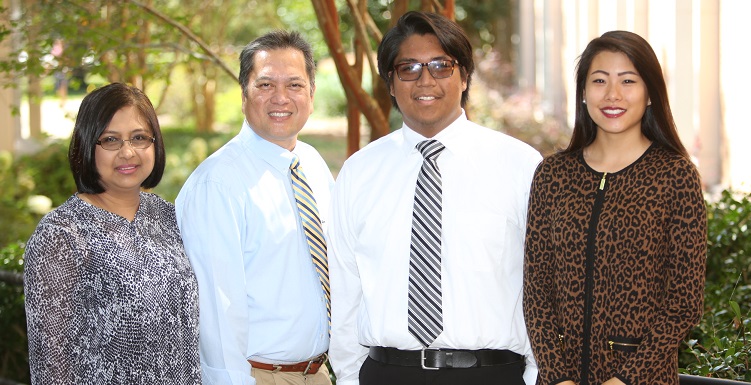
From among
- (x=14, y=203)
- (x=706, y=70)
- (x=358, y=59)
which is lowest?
(x=14, y=203)

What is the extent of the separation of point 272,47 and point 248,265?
0.94 meters

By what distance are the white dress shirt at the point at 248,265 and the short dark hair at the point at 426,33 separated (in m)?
0.62

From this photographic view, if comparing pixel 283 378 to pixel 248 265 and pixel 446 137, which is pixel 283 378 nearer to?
pixel 248 265

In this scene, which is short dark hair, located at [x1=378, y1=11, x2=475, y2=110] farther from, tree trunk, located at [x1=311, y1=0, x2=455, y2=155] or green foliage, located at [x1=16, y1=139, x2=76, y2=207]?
green foliage, located at [x1=16, y1=139, x2=76, y2=207]

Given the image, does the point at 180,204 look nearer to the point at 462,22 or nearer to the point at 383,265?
the point at 383,265

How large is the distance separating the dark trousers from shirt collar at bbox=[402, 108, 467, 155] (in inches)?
33.3

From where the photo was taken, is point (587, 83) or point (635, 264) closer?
point (635, 264)

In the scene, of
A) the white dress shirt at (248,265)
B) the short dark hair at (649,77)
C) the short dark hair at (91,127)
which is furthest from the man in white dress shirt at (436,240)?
the short dark hair at (91,127)

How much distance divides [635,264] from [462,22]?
24130 mm

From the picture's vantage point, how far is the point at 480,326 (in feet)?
11.3

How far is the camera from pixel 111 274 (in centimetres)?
333

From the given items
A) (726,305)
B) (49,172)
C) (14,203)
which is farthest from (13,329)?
(49,172)

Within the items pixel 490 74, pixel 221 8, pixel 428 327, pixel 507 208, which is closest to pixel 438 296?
pixel 428 327

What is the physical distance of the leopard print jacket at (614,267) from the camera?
3000mm
